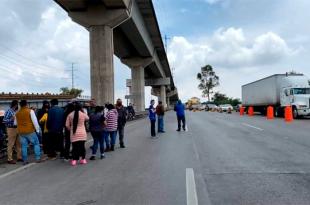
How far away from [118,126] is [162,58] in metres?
48.3

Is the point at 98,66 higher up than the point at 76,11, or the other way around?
the point at 76,11

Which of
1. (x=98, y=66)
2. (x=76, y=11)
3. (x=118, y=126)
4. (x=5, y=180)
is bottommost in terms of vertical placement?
(x=5, y=180)

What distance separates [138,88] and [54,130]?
132ft

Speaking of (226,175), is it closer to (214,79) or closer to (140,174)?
(140,174)

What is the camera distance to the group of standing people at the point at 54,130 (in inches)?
407

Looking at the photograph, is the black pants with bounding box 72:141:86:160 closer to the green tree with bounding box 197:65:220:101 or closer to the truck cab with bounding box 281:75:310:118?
the truck cab with bounding box 281:75:310:118

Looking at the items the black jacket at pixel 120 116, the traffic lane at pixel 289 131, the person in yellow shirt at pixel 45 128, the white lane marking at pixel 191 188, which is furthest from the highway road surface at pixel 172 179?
the traffic lane at pixel 289 131

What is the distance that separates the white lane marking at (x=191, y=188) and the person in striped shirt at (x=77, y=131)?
305 centimetres

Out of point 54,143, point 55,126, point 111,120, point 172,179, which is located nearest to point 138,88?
point 111,120

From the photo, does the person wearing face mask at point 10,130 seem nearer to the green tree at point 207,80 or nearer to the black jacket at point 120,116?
the black jacket at point 120,116

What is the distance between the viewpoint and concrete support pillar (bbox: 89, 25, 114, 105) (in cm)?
2794

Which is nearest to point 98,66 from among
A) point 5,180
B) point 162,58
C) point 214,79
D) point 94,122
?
point 94,122

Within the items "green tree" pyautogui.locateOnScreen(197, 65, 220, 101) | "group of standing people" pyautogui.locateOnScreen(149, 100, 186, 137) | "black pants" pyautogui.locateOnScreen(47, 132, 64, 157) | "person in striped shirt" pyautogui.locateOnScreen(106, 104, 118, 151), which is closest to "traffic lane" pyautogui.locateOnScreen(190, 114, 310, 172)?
"person in striped shirt" pyautogui.locateOnScreen(106, 104, 118, 151)

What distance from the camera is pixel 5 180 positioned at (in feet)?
28.0
